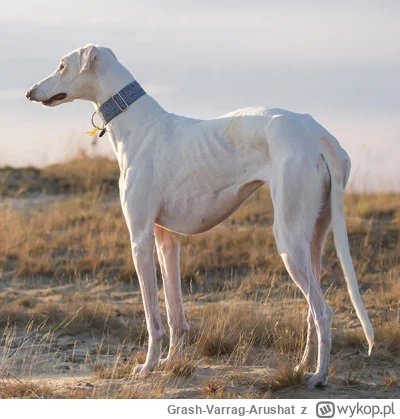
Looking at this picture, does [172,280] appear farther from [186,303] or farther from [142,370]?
[186,303]

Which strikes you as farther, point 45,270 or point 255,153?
point 45,270

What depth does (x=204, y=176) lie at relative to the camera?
643 centimetres

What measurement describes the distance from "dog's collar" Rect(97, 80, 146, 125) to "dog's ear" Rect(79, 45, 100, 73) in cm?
32

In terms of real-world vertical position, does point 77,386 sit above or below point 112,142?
below

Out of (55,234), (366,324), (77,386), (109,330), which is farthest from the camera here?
(55,234)

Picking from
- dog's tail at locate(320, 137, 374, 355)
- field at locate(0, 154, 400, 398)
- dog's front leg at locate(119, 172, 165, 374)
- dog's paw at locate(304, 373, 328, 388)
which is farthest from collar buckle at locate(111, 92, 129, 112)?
dog's paw at locate(304, 373, 328, 388)

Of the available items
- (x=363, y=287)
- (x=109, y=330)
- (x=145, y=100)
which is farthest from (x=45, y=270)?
(x=145, y=100)

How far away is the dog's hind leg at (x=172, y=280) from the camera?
7.07 meters

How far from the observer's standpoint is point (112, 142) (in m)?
7.11

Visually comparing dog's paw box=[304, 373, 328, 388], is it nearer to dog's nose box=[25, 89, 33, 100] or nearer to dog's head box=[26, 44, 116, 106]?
dog's head box=[26, 44, 116, 106]

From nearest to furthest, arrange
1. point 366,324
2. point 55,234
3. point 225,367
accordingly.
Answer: point 366,324
point 225,367
point 55,234

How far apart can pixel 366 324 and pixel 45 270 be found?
21.6 feet

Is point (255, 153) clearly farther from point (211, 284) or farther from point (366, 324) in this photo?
point (211, 284)

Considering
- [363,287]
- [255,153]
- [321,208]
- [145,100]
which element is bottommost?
[363,287]
